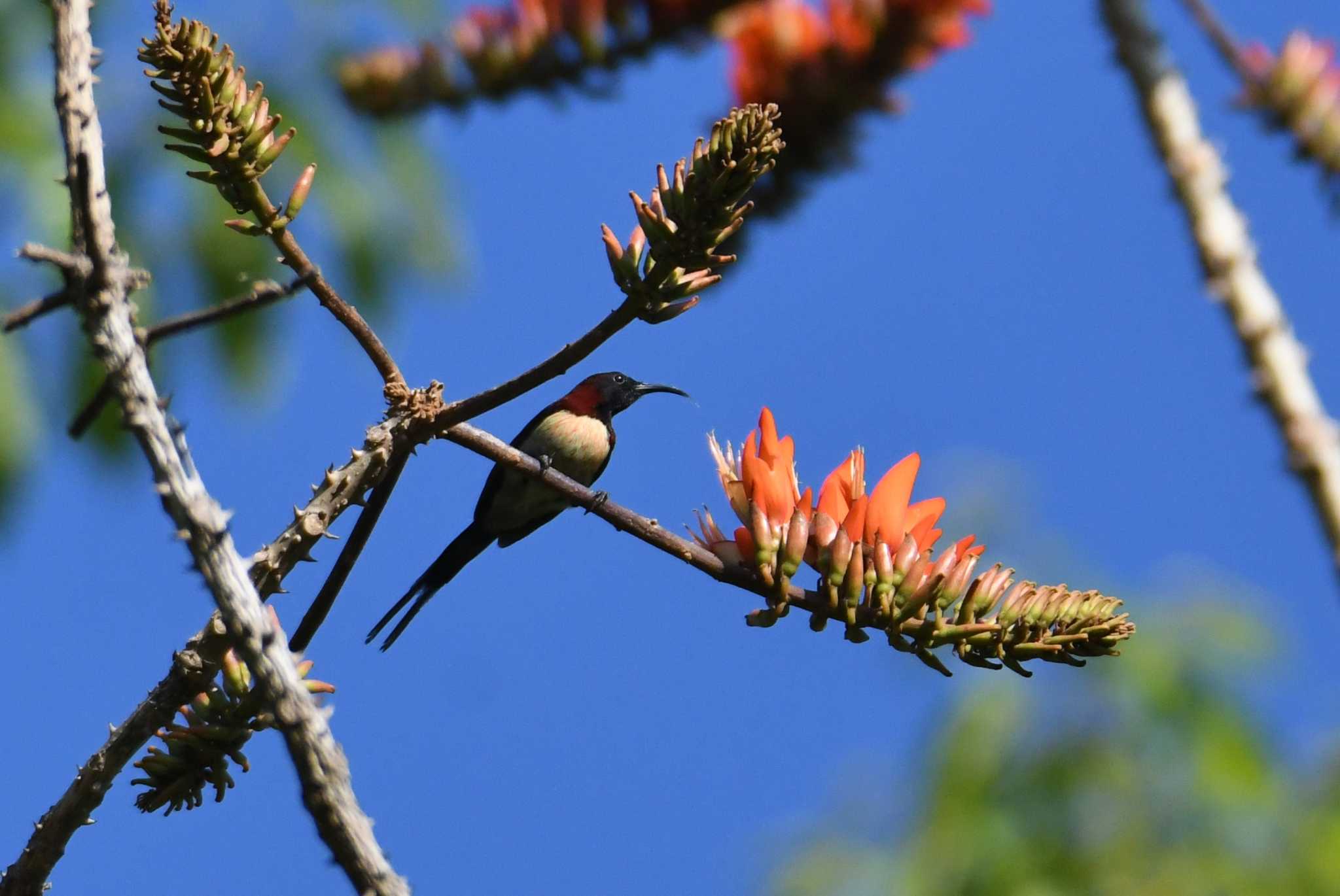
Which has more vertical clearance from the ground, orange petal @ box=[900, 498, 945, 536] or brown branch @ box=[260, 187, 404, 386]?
brown branch @ box=[260, 187, 404, 386]

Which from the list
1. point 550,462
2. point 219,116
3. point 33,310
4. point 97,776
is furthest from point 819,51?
point 33,310

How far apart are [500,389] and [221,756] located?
579 mm

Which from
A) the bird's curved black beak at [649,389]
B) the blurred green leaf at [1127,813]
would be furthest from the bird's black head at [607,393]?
the blurred green leaf at [1127,813]

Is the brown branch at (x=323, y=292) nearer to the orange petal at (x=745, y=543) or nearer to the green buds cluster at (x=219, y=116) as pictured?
the green buds cluster at (x=219, y=116)

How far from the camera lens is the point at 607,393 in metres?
4.96

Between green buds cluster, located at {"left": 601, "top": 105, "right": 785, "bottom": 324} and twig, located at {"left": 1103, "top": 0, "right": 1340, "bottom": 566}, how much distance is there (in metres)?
0.40

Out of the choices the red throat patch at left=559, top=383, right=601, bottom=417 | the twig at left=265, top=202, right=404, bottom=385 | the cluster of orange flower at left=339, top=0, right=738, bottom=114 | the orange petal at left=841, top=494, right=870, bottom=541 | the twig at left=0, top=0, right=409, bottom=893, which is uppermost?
the cluster of orange flower at left=339, top=0, right=738, bottom=114

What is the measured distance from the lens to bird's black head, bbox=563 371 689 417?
16.1 ft

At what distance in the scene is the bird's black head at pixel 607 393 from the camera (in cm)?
490

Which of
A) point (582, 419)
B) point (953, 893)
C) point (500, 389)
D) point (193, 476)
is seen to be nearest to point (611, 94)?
point (582, 419)

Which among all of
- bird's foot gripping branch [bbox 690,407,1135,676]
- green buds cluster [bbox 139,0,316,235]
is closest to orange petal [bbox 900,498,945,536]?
bird's foot gripping branch [bbox 690,407,1135,676]

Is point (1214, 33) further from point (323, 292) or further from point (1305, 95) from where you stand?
point (323, 292)

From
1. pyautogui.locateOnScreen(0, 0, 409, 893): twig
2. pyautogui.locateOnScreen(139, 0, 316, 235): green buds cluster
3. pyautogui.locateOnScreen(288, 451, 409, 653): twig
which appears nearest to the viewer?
pyautogui.locateOnScreen(0, 0, 409, 893): twig

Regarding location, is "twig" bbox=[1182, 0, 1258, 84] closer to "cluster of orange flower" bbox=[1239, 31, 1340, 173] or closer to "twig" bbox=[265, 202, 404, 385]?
"cluster of orange flower" bbox=[1239, 31, 1340, 173]
